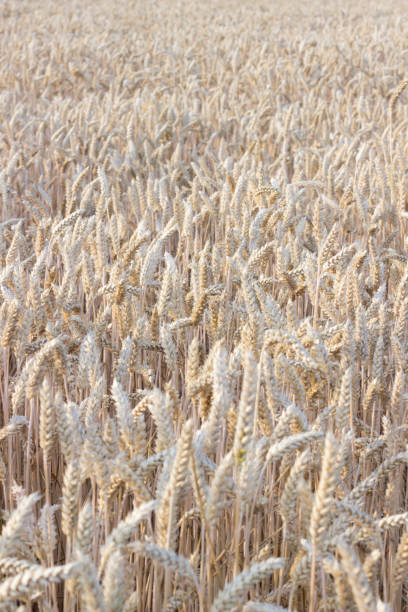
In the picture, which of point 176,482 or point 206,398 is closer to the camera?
point 176,482

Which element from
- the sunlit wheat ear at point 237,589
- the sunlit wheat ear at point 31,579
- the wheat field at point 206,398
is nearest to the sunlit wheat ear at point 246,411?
the wheat field at point 206,398

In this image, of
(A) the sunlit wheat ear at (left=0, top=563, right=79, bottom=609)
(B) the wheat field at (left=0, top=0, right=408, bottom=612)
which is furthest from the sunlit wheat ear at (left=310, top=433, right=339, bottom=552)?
(A) the sunlit wheat ear at (left=0, top=563, right=79, bottom=609)

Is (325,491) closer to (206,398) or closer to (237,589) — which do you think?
(237,589)

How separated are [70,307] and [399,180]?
4.96ft

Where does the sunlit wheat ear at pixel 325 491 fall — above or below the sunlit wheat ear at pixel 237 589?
above

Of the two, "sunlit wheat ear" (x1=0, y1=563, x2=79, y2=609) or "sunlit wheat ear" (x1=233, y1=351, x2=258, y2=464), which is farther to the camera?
"sunlit wheat ear" (x1=233, y1=351, x2=258, y2=464)

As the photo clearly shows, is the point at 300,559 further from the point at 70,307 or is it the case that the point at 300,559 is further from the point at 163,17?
the point at 163,17

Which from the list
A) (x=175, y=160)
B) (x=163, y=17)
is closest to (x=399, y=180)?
(x=175, y=160)

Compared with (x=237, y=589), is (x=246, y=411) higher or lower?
higher

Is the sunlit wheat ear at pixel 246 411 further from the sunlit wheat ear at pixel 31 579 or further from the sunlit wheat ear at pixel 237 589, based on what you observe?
the sunlit wheat ear at pixel 31 579

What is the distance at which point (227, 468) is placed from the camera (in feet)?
2.43

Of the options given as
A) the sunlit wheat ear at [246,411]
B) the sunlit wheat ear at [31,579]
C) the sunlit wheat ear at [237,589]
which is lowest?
the sunlit wheat ear at [237,589]

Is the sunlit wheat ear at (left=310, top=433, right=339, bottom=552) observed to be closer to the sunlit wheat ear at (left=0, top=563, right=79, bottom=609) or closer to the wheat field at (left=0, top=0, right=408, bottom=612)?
the wheat field at (left=0, top=0, right=408, bottom=612)

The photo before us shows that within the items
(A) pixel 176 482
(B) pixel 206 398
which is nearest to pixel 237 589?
(A) pixel 176 482
